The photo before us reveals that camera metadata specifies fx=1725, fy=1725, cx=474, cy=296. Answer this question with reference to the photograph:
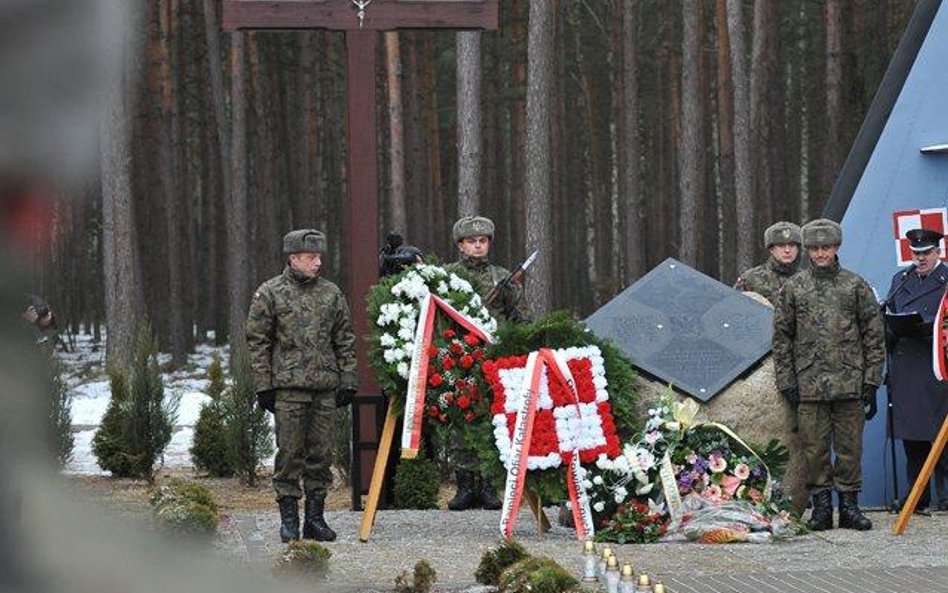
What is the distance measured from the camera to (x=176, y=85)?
3681 cm

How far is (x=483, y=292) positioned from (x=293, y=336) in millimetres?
2008

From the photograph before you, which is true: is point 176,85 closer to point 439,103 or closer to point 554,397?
point 439,103

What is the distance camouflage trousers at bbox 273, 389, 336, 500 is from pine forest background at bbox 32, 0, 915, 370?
12.0 meters

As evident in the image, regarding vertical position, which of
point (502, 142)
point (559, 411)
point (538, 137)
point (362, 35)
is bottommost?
point (559, 411)

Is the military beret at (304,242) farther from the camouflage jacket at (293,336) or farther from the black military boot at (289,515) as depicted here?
the black military boot at (289,515)

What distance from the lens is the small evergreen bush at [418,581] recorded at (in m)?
7.85

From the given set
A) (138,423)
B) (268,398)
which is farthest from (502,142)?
(268,398)

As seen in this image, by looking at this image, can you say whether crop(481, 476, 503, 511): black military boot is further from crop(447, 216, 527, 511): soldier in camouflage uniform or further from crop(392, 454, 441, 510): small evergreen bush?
crop(392, 454, 441, 510): small evergreen bush

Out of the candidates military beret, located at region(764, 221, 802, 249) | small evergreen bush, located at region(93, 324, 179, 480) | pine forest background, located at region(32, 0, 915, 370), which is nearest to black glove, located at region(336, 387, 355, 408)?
military beret, located at region(764, 221, 802, 249)

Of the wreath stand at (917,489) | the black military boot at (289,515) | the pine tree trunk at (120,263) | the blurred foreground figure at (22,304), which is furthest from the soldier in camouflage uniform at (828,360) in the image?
the pine tree trunk at (120,263)

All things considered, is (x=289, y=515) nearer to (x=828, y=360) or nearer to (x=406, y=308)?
(x=406, y=308)

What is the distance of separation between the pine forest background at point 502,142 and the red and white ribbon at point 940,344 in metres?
11.7

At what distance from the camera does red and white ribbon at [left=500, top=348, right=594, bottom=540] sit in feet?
33.0

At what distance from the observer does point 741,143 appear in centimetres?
2855
